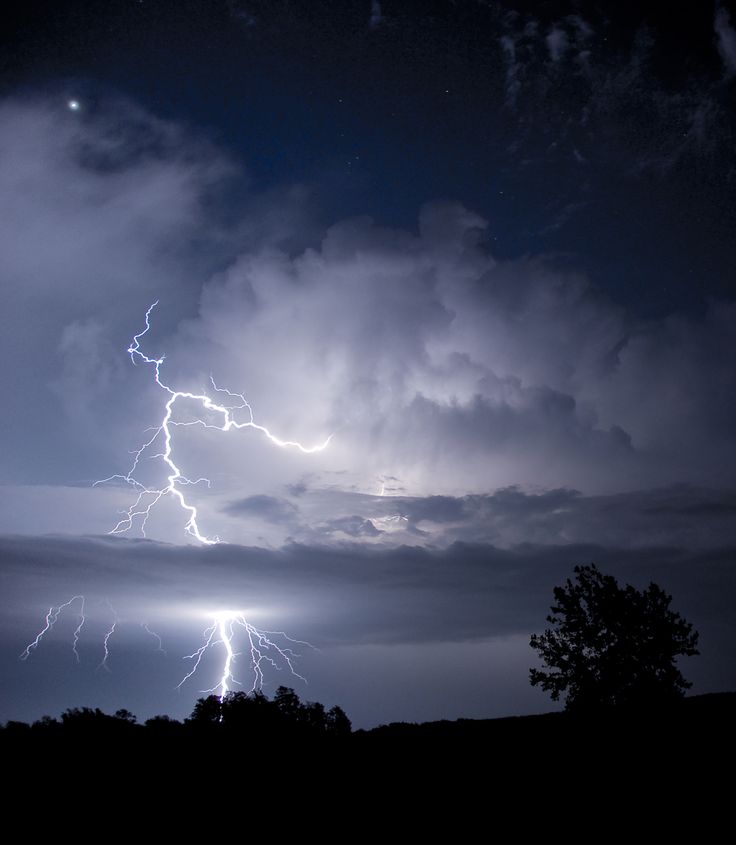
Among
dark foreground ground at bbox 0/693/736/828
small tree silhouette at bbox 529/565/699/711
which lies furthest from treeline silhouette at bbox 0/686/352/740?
small tree silhouette at bbox 529/565/699/711

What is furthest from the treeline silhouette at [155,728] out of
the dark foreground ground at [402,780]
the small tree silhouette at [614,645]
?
the small tree silhouette at [614,645]

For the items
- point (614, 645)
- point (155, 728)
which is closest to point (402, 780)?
point (155, 728)

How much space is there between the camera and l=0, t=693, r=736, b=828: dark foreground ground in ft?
24.1

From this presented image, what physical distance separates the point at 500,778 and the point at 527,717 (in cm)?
701

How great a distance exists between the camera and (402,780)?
931cm

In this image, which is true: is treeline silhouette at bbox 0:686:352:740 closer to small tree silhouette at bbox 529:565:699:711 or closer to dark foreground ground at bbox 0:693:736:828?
dark foreground ground at bbox 0:693:736:828

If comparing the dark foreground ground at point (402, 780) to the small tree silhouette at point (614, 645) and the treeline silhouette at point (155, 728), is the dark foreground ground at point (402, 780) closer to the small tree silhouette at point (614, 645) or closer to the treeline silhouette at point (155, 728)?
the treeline silhouette at point (155, 728)

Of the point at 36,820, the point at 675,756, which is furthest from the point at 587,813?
the point at 36,820

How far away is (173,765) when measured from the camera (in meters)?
10.2

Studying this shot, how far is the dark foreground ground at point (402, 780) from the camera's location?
734 centimetres

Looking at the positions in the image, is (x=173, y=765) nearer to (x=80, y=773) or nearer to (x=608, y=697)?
(x=80, y=773)

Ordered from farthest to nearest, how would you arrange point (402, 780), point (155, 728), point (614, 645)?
point (614, 645)
point (155, 728)
point (402, 780)

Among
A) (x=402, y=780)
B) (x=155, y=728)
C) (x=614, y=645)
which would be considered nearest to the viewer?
(x=402, y=780)

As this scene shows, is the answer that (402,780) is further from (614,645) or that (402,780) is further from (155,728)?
(614,645)
